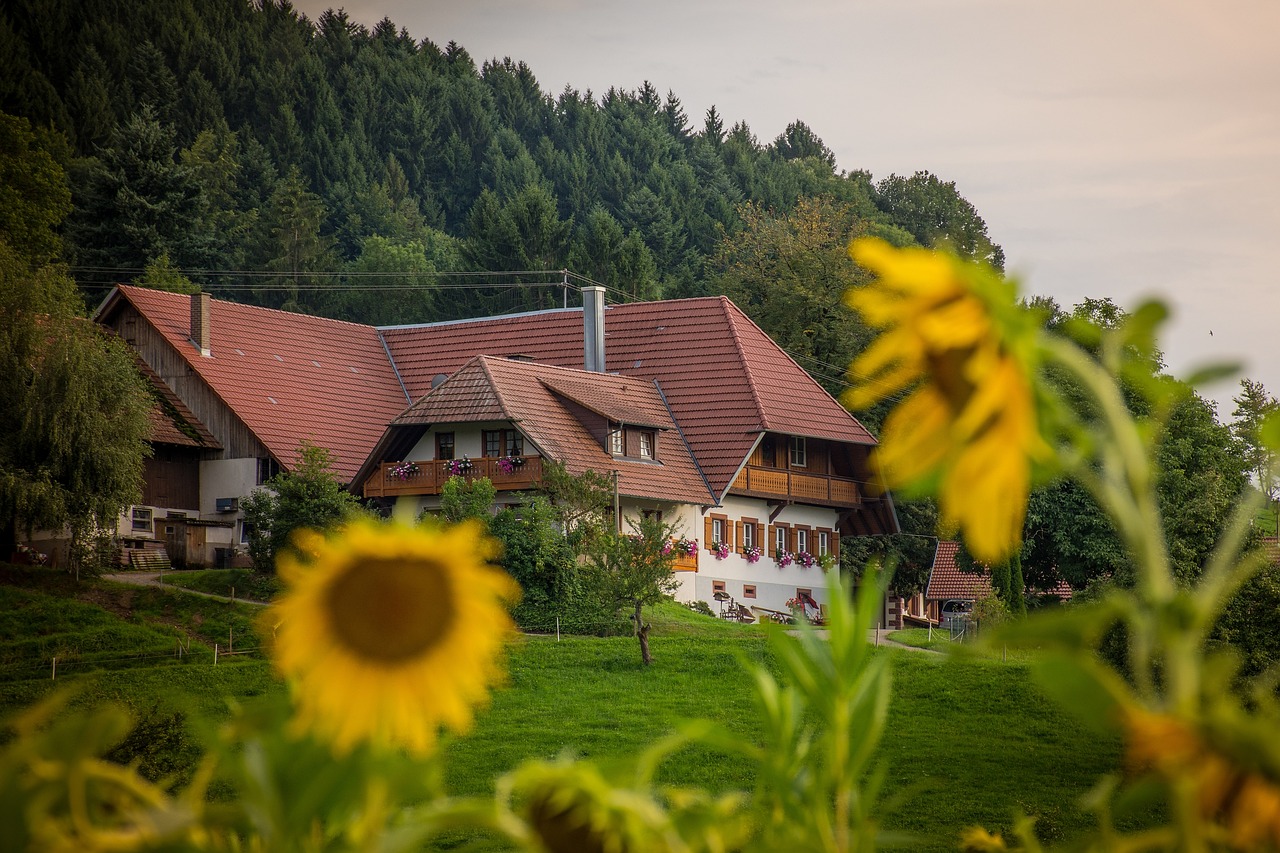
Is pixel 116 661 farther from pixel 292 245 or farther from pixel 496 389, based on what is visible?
pixel 292 245

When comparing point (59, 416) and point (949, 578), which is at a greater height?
point (59, 416)

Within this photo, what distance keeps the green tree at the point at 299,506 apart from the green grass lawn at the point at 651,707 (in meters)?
1.98

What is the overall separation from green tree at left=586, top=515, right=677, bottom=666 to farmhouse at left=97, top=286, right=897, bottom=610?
16.3 ft

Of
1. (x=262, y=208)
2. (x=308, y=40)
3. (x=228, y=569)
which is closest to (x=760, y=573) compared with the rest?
(x=228, y=569)

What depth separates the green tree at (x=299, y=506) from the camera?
118 feet

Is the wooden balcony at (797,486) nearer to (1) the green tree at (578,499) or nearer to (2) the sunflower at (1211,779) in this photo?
(1) the green tree at (578,499)

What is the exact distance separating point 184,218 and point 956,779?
54.7m

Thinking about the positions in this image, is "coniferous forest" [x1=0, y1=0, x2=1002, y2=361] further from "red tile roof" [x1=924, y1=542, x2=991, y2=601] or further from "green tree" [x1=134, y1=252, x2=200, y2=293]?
"red tile roof" [x1=924, y1=542, x2=991, y2=601]

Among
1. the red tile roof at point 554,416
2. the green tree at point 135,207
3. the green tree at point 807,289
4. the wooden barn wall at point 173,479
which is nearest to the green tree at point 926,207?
the green tree at point 807,289

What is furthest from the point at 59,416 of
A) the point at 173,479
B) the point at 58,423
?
the point at 173,479

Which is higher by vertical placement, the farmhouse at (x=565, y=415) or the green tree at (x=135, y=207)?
the green tree at (x=135, y=207)

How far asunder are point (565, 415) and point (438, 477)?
3960 millimetres

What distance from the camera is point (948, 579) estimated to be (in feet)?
156

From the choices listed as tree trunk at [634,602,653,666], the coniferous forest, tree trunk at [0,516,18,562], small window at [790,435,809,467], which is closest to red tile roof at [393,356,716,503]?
small window at [790,435,809,467]
